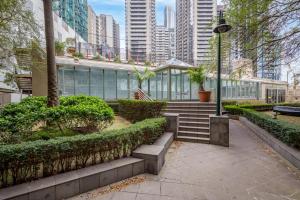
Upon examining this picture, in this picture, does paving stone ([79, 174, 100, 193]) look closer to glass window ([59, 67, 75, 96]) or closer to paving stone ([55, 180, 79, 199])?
paving stone ([55, 180, 79, 199])

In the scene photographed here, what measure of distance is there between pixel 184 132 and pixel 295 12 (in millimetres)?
5993

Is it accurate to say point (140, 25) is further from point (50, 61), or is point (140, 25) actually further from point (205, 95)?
point (50, 61)

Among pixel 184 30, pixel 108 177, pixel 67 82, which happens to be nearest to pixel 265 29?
pixel 108 177

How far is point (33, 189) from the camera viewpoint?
283 cm

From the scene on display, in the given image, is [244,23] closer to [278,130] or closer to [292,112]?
[278,130]

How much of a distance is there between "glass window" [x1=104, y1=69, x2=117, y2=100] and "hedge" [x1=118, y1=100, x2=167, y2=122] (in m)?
4.64

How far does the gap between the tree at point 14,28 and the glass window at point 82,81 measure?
3.97 m

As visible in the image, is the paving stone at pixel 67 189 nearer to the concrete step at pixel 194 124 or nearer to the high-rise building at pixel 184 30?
the concrete step at pixel 194 124

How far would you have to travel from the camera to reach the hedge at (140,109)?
8281mm

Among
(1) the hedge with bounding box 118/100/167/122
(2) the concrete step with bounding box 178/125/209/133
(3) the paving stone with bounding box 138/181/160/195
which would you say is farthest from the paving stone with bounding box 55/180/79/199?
(1) the hedge with bounding box 118/100/167/122

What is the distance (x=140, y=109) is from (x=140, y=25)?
34.1 m

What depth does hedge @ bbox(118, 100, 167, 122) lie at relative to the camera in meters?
8.28

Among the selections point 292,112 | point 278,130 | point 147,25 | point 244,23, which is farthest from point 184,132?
point 147,25

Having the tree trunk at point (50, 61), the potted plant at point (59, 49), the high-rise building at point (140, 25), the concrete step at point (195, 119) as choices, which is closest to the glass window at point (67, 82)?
the potted plant at point (59, 49)
